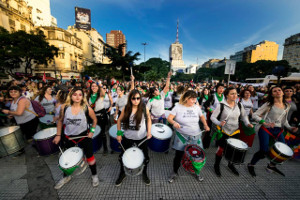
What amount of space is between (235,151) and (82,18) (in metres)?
61.1

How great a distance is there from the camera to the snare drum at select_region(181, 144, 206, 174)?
2.34m

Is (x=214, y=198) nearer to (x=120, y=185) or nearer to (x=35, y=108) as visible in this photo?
(x=120, y=185)

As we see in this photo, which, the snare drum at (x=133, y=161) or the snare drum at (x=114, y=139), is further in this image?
the snare drum at (x=114, y=139)

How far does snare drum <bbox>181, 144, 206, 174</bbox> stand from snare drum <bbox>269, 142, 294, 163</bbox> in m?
1.65

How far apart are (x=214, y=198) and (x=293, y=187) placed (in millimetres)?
1927

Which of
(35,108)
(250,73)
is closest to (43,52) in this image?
(35,108)

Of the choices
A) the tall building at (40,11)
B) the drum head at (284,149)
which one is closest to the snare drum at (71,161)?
the drum head at (284,149)

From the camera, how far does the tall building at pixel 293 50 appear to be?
68.7m

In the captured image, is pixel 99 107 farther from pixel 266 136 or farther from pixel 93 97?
pixel 266 136

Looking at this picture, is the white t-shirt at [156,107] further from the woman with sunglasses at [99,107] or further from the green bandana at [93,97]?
the green bandana at [93,97]

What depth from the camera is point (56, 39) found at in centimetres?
3500

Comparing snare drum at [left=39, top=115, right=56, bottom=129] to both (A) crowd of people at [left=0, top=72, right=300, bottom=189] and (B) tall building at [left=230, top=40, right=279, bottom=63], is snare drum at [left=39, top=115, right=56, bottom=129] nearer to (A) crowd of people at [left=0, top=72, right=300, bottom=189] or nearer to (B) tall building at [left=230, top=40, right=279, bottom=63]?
(A) crowd of people at [left=0, top=72, right=300, bottom=189]

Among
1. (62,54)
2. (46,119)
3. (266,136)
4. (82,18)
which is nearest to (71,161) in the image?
(46,119)

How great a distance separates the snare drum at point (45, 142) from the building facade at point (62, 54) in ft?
118
